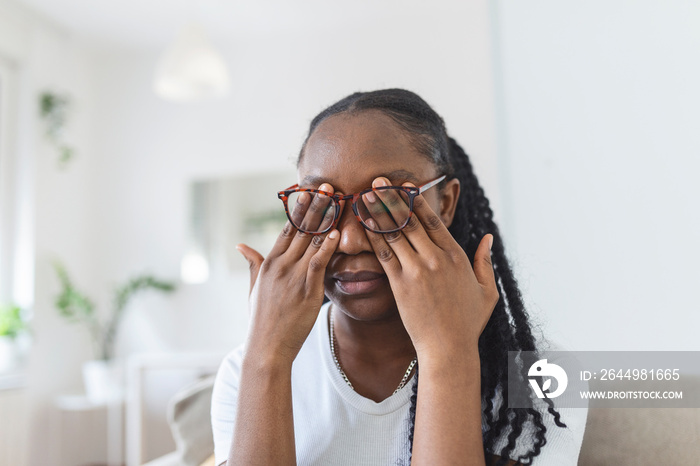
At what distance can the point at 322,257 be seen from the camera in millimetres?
1027

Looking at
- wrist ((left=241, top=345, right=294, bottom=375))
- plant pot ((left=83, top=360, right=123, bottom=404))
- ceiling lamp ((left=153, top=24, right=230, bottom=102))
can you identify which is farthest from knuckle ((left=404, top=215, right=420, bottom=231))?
plant pot ((left=83, top=360, right=123, bottom=404))

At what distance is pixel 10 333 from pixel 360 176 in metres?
3.20

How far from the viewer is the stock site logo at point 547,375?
3.37 ft

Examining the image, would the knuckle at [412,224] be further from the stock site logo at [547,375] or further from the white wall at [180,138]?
the white wall at [180,138]

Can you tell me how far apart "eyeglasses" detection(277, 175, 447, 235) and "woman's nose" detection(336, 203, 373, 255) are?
0.02 m

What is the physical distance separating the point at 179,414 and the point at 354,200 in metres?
0.78

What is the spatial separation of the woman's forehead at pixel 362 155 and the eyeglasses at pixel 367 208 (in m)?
0.03

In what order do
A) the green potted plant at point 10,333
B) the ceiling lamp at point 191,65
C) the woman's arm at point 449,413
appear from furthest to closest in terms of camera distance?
the green potted plant at point 10,333 → the ceiling lamp at point 191,65 → the woman's arm at point 449,413

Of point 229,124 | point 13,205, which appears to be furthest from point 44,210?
point 229,124

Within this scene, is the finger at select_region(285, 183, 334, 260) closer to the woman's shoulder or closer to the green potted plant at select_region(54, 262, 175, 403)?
the woman's shoulder

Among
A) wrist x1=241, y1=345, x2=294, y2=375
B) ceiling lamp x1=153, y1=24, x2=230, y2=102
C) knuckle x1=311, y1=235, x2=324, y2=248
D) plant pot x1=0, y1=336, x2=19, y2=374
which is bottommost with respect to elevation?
plant pot x1=0, y1=336, x2=19, y2=374

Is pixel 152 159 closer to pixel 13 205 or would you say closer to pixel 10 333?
pixel 13 205

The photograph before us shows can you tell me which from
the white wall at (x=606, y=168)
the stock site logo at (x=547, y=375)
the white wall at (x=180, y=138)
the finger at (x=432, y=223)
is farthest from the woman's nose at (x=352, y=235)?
the white wall at (x=180, y=138)

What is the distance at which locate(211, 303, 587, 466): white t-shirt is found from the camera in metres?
0.97
